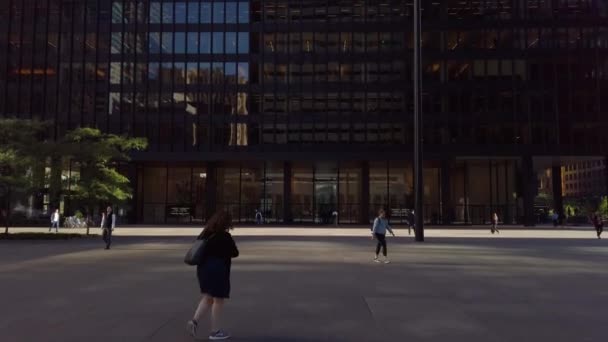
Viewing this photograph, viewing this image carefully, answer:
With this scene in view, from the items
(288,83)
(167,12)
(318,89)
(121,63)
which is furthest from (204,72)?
(318,89)

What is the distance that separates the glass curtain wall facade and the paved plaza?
105ft

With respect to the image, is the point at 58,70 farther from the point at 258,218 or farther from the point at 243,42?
the point at 258,218

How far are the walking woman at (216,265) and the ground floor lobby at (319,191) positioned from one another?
42427mm

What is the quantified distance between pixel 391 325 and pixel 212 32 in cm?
4657

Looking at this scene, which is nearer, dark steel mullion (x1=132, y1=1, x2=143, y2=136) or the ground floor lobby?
dark steel mullion (x1=132, y1=1, x2=143, y2=136)

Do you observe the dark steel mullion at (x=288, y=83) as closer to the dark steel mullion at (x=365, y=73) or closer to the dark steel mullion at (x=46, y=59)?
the dark steel mullion at (x=365, y=73)

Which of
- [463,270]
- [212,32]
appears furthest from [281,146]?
[463,270]

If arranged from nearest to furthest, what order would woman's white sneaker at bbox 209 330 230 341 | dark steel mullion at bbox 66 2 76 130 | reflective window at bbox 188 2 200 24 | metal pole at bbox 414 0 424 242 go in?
woman's white sneaker at bbox 209 330 230 341 → metal pole at bbox 414 0 424 242 → dark steel mullion at bbox 66 2 76 130 → reflective window at bbox 188 2 200 24

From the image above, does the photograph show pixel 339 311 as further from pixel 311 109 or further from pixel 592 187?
pixel 592 187

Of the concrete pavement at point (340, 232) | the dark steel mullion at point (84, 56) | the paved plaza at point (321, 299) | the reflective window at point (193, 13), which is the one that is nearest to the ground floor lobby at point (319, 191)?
the dark steel mullion at point (84, 56)

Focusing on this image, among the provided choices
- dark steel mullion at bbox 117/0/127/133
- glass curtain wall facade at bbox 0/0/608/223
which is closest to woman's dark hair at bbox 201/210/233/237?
glass curtain wall facade at bbox 0/0/608/223

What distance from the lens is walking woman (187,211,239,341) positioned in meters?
6.16

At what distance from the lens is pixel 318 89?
160 feet

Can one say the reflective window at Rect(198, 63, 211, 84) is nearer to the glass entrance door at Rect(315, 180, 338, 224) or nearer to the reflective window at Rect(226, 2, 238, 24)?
the reflective window at Rect(226, 2, 238, 24)
